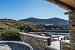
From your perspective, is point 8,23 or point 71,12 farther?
point 8,23

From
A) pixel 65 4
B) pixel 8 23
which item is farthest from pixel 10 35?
pixel 8 23

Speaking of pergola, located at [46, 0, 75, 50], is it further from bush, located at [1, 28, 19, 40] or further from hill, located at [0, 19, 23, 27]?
hill, located at [0, 19, 23, 27]

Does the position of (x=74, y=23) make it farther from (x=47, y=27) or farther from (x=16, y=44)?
(x=47, y=27)

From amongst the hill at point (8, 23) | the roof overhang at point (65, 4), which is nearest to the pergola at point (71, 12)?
the roof overhang at point (65, 4)

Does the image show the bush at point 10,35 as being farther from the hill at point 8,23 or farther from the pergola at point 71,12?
the hill at point 8,23

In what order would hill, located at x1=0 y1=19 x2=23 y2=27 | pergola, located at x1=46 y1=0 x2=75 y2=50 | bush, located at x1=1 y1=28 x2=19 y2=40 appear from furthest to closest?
1. hill, located at x1=0 y1=19 x2=23 y2=27
2. bush, located at x1=1 y1=28 x2=19 y2=40
3. pergola, located at x1=46 y1=0 x2=75 y2=50

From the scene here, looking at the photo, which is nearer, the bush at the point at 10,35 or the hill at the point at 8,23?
the bush at the point at 10,35

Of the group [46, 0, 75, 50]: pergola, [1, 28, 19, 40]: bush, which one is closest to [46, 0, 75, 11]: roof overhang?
[46, 0, 75, 50]: pergola

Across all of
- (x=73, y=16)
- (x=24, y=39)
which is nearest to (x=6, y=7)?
(x=24, y=39)

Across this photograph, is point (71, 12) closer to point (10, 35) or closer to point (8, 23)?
point (10, 35)

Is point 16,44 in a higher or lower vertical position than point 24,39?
higher

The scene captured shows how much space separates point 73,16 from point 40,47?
26.3 ft

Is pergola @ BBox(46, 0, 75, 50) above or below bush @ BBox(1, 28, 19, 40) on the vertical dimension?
above

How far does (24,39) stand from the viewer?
1888 centimetres
